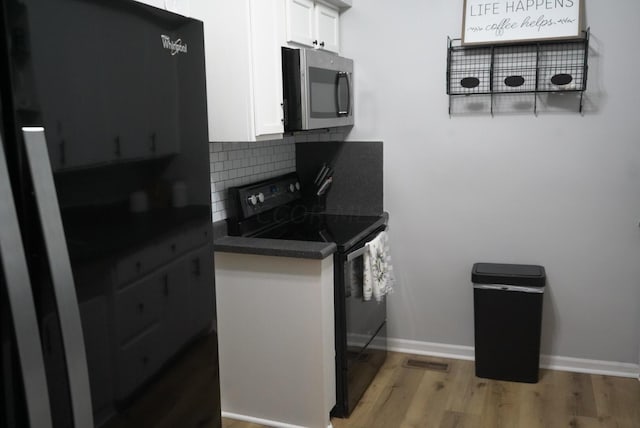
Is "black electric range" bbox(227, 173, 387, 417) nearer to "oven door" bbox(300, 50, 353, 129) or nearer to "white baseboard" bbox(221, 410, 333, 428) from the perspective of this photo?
"white baseboard" bbox(221, 410, 333, 428)

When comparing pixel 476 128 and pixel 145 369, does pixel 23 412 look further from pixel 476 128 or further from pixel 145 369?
pixel 476 128

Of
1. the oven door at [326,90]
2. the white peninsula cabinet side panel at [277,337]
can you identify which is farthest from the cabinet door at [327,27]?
the white peninsula cabinet side panel at [277,337]

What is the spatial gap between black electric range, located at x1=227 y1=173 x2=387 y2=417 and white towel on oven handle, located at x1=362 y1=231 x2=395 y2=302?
1.4 inches

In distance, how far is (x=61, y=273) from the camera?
107cm

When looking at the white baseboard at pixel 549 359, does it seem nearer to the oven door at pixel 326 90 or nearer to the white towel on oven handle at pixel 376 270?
the white towel on oven handle at pixel 376 270

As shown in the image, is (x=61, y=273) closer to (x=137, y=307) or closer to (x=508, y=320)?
(x=137, y=307)

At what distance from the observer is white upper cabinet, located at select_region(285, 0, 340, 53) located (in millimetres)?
2918

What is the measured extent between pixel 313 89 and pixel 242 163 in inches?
24.2

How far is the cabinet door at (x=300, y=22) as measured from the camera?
2.88 metres

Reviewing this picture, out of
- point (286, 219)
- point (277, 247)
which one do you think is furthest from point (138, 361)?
point (286, 219)

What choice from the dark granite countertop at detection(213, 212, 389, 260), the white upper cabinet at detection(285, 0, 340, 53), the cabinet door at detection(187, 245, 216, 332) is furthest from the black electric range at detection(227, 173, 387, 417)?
the cabinet door at detection(187, 245, 216, 332)

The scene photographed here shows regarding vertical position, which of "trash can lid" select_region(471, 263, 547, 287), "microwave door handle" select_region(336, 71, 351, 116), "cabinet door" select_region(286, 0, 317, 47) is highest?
"cabinet door" select_region(286, 0, 317, 47)

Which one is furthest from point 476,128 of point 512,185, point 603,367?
point 603,367

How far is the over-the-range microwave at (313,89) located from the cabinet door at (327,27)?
0.13m
